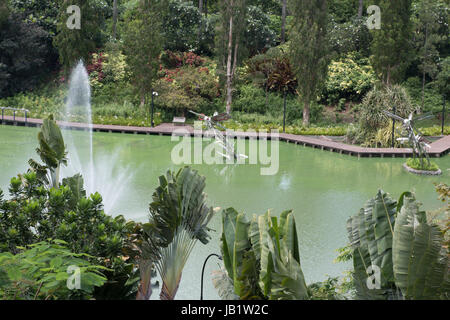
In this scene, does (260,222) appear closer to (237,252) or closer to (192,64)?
(237,252)

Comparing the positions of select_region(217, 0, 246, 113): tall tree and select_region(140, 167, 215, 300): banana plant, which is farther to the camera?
select_region(217, 0, 246, 113): tall tree

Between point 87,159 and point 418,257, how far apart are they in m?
14.2

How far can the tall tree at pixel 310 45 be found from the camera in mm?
23375

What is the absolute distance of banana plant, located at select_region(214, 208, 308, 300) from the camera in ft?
16.7

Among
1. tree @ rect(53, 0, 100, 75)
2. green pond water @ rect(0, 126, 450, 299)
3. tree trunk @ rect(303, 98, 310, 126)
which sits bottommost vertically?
green pond water @ rect(0, 126, 450, 299)

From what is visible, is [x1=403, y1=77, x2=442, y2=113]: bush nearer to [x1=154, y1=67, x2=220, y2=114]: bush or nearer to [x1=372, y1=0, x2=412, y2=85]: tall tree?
[x1=372, y1=0, x2=412, y2=85]: tall tree

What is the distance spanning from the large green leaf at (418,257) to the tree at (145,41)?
69.6 feet

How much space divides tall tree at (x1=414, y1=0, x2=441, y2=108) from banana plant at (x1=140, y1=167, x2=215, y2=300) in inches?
905

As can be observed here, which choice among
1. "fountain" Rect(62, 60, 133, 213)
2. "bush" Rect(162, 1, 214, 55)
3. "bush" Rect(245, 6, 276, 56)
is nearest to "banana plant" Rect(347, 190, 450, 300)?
"fountain" Rect(62, 60, 133, 213)

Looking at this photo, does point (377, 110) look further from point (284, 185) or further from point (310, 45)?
point (284, 185)

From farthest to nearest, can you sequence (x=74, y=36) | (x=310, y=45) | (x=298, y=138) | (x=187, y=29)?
1. (x=187, y=29)
2. (x=74, y=36)
3. (x=310, y=45)
4. (x=298, y=138)

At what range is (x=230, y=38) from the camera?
25.5m

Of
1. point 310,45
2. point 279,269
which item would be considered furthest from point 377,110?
point 279,269

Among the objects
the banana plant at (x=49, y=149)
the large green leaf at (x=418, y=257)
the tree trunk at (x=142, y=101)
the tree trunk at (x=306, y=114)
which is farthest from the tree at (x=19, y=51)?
the large green leaf at (x=418, y=257)
